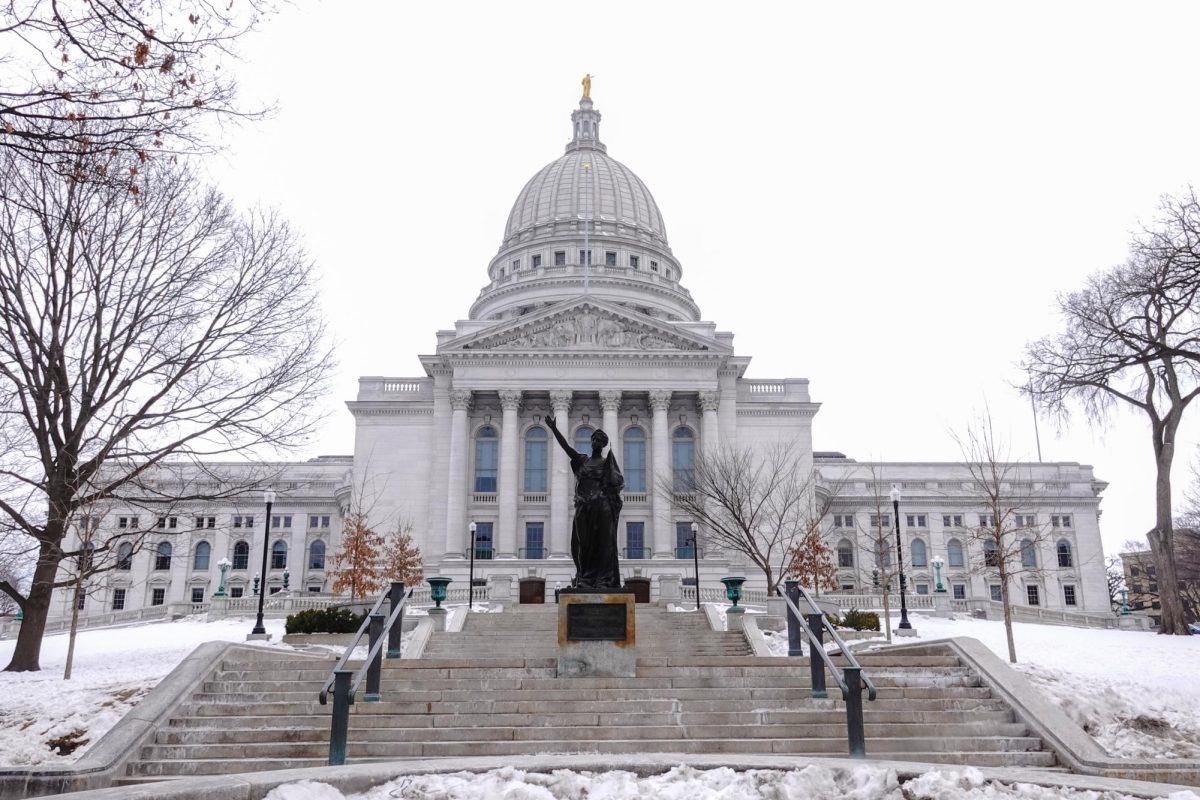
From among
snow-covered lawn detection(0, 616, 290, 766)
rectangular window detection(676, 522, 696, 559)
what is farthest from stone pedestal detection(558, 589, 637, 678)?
rectangular window detection(676, 522, 696, 559)

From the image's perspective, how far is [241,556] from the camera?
71.1 meters

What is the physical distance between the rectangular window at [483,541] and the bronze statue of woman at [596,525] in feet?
135

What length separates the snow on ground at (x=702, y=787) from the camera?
28.9ft

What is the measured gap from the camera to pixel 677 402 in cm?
6044

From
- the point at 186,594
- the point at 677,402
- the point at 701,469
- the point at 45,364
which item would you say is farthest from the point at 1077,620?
the point at 186,594

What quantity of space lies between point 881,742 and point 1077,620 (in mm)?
37035

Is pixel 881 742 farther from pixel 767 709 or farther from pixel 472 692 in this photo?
pixel 472 692

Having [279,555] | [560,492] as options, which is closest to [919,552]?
[560,492]

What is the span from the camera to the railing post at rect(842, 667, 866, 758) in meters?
11.5

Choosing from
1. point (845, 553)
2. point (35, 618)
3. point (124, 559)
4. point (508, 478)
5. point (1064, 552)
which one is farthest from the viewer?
point (1064, 552)

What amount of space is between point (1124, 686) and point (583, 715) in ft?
30.5

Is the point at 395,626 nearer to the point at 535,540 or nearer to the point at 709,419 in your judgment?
the point at 535,540

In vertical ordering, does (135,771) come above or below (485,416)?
below

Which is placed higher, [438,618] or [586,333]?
[586,333]
